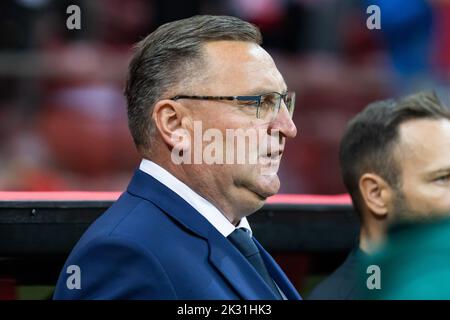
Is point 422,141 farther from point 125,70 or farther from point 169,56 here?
point 125,70

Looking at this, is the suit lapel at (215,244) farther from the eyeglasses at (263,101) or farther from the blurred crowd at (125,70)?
the blurred crowd at (125,70)

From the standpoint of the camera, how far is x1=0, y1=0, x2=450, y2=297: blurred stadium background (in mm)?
5324

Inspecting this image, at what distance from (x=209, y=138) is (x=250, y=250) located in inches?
10.9

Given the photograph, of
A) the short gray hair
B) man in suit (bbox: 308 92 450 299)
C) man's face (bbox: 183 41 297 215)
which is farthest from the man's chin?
man in suit (bbox: 308 92 450 299)

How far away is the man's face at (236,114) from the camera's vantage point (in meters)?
2.19

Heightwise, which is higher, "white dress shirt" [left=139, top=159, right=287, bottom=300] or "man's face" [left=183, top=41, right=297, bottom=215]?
"man's face" [left=183, top=41, right=297, bottom=215]

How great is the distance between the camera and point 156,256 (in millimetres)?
2002

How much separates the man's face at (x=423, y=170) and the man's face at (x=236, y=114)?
2.30ft

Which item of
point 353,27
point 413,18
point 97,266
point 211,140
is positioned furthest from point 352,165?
point 353,27

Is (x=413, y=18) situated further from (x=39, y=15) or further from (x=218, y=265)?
(x=218, y=265)

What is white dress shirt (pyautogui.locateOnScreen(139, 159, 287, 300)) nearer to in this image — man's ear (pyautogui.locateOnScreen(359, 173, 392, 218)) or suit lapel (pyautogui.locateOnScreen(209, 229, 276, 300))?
suit lapel (pyautogui.locateOnScreen(209, 229, 276, 300))

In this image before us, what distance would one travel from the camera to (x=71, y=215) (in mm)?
2590

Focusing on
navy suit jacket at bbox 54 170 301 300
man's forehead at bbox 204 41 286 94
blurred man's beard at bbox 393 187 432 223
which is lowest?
blurred man's beard at bbox 393 187 432 223

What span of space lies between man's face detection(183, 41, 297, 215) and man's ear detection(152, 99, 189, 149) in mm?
33
